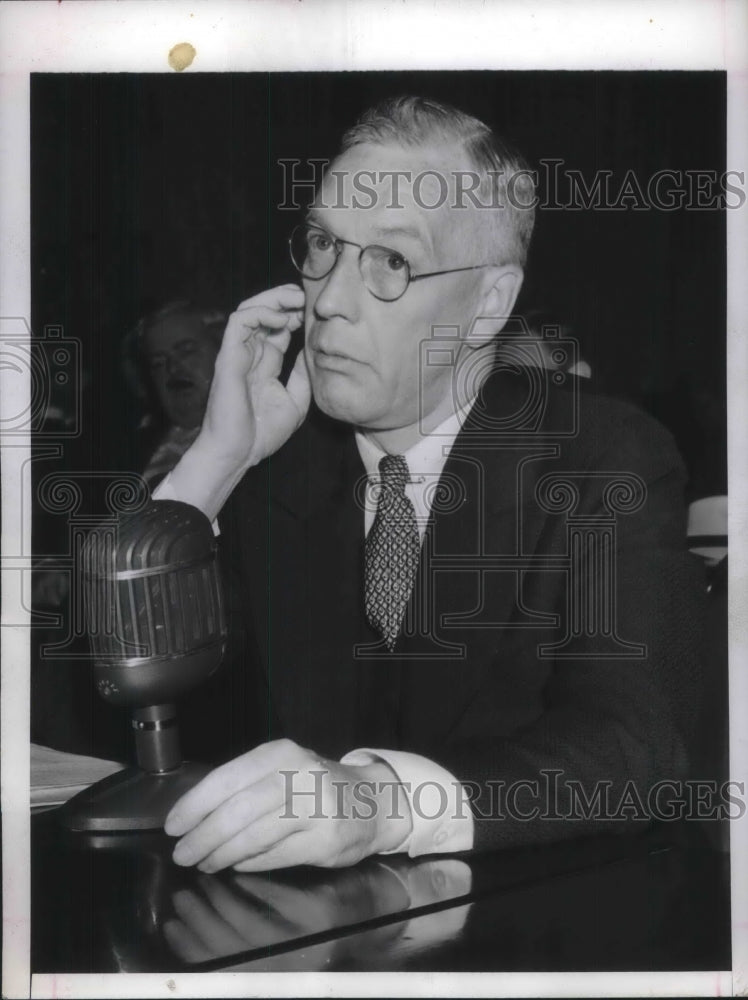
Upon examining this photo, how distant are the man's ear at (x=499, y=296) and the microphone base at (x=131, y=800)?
0.93 m

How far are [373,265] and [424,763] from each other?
0.88 metres

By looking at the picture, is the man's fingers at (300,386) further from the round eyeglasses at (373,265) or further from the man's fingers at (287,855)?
the man's fingers at (287,855)

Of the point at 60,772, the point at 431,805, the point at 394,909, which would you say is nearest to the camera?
the point at 394,909

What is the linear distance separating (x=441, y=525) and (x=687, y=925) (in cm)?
83

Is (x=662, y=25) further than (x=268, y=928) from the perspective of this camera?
Yes

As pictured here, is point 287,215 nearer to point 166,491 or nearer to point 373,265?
point 373,265

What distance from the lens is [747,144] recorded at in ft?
6.86

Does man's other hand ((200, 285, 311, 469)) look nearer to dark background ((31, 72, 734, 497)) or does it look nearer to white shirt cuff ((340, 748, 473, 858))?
dark background ((31, 72, 734, 497))

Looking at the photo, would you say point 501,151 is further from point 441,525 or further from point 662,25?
point 441,525

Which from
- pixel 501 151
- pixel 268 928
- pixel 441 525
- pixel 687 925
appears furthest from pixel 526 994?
pixel 501 151

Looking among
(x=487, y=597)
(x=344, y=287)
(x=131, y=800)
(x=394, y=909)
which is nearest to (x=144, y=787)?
(x=131, y=800)

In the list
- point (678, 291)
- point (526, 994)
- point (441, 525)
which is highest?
point (678, 291)

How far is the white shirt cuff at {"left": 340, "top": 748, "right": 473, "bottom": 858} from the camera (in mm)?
1949

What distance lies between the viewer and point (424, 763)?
2.00m
